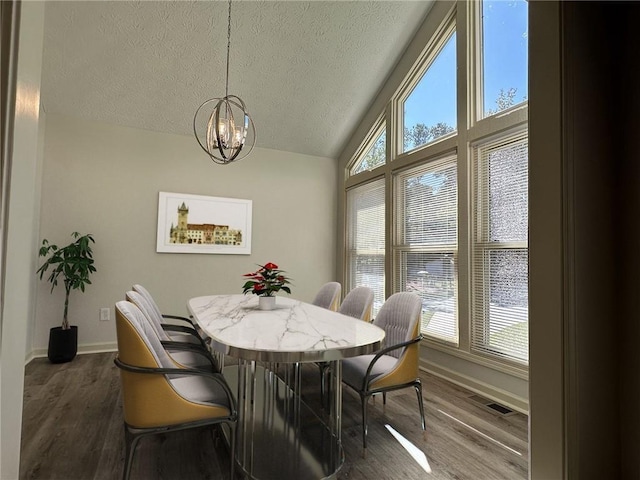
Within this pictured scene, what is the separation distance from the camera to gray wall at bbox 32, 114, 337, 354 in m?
4.06

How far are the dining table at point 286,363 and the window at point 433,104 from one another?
2.49m

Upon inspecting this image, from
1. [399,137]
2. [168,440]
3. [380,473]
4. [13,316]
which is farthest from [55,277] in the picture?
[399,137]

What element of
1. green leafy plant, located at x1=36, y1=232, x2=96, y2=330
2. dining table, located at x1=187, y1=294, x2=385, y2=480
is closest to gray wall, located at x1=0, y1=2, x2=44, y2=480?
dining table, located at x1=187, y1=294, x2=385, y2=480

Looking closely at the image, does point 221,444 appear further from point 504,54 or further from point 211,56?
point 504,54

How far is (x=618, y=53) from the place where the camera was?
1.15 meters

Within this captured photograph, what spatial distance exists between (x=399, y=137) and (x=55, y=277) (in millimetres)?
4334

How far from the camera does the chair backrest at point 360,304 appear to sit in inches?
115

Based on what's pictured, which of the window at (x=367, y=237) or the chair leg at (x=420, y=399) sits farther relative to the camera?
the window at (x=367, y=237)

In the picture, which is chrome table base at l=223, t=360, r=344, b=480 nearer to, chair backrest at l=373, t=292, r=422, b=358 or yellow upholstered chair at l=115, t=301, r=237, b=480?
yellow upholstered chair at l=115, t=301, r=237, b=480

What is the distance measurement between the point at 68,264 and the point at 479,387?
4.28 m

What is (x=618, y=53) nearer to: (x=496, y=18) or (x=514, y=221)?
(x=514, y=221)

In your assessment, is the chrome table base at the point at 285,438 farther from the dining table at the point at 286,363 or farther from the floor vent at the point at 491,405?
the floor vent at the point at 491,405

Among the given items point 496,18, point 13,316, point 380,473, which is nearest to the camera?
point 13,316

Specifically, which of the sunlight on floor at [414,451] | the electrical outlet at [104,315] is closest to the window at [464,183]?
the sunlight on floor at [414,451]
